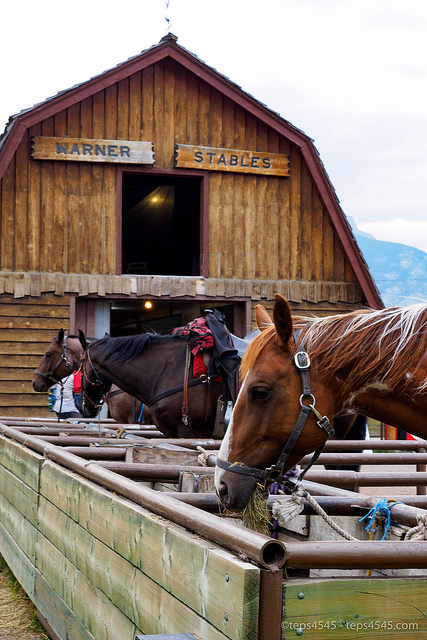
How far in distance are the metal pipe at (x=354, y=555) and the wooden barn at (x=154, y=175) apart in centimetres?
997

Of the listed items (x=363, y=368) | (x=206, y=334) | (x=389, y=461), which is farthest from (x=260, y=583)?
(x=206, y=334)

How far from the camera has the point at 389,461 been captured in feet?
14.2

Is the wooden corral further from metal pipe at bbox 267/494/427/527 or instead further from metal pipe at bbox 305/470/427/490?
metal pipe at bbox 305/470/427/490

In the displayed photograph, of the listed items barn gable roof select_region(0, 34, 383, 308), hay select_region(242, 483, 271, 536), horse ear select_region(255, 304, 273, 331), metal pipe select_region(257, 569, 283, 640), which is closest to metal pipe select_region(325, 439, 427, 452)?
horse ear select_region(255, 304, 273, 331)

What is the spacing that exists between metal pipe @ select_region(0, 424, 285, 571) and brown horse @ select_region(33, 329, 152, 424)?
554 centimetres

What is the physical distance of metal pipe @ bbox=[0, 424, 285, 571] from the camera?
1638 millimetres

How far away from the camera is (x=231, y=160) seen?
1231 centimetres

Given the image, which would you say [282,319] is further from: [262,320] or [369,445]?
[369,445]

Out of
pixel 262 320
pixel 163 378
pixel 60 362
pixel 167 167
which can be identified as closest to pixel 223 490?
pixel 262 320

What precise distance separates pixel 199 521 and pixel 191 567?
0.12 metres

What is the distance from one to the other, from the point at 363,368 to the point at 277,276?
978 centimetres

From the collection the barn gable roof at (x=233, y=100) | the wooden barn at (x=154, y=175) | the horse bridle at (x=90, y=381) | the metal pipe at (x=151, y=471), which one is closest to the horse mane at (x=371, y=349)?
the metal pipe at (x=151, y=471)

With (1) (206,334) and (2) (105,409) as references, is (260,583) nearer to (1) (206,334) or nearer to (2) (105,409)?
(1) (206,334)

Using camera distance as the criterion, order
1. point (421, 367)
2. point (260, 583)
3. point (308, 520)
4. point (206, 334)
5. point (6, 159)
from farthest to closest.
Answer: point (6, 159)
point (206, 334)
point (308, 520)
point (421, 367)
point (260, 583)
